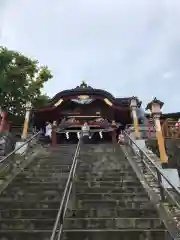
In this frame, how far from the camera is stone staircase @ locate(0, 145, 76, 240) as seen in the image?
6531mm

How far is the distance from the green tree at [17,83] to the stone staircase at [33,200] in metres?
7.22

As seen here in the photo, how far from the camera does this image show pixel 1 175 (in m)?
10.4

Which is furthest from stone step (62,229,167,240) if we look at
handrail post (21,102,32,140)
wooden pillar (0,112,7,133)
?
wooden pillar (0,112,7,133)

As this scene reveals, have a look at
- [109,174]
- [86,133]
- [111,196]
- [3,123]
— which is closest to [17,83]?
[3,123]

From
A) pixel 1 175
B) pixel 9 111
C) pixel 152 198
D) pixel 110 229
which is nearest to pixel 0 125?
pixel 9 111

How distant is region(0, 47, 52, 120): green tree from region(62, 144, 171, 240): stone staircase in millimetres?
9016

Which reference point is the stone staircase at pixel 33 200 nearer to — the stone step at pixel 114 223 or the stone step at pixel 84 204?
the stone step at pixel 84 204

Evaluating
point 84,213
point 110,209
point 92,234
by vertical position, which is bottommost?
point 92,234

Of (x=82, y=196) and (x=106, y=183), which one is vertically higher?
(x=106, y=183)

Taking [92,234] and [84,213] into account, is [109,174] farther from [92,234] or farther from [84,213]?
[92,234]

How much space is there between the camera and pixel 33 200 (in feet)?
27.4

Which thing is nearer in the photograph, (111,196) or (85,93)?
(111,196)

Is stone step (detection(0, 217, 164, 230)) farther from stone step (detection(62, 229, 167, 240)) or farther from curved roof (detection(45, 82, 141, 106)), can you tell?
curved roof (detection(45, 82, 141, 106))

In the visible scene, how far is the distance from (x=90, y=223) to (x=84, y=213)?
507 mm
